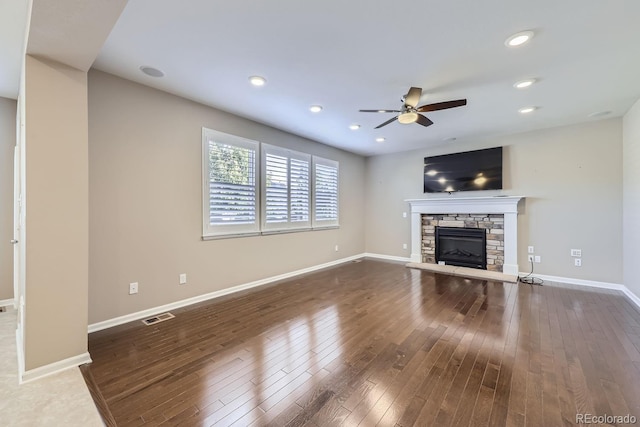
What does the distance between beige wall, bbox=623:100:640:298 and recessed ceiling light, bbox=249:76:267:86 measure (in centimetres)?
495

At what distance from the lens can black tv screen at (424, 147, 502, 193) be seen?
17.7 feet

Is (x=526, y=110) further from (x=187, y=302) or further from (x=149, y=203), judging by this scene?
(x=187, y=302)

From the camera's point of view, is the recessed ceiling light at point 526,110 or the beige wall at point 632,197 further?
the recessed ceiling light at point 526,110

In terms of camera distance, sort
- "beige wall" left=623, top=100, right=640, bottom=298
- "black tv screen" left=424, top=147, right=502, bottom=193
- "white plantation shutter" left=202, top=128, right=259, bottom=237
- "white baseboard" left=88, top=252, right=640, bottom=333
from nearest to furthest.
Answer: "white baseboard" left=88, top=252, right=640, bottom=333 → "beige wall" left=623, top=100, right=640, bottom=298 → "white plantation shutter" left=202, top=128, right=259, bottom=237 → "black tv screen" left=424, top=147, right=502, bottom=193

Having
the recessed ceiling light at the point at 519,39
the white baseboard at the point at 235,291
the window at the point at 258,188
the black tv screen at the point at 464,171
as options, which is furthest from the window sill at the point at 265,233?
the recessed ceiling light at the point at 519,39

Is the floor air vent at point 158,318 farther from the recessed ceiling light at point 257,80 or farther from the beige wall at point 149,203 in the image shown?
the recessed ceiling light at point 257,80

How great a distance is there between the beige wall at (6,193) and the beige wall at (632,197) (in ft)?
27.7

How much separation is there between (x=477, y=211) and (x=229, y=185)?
4856 millimetres

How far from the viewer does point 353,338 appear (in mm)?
2723

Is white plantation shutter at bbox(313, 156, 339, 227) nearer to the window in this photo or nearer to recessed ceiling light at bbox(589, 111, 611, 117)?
the window

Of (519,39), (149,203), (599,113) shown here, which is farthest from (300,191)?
(599,113)

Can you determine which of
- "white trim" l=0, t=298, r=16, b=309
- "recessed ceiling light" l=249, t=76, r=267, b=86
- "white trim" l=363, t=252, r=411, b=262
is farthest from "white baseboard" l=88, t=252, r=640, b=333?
"recessed ceiling light" l=249, t=76, r=267, b=86

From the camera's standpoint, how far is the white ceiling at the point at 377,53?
202 cm

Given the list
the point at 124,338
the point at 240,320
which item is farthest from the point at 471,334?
the point at 124,338
